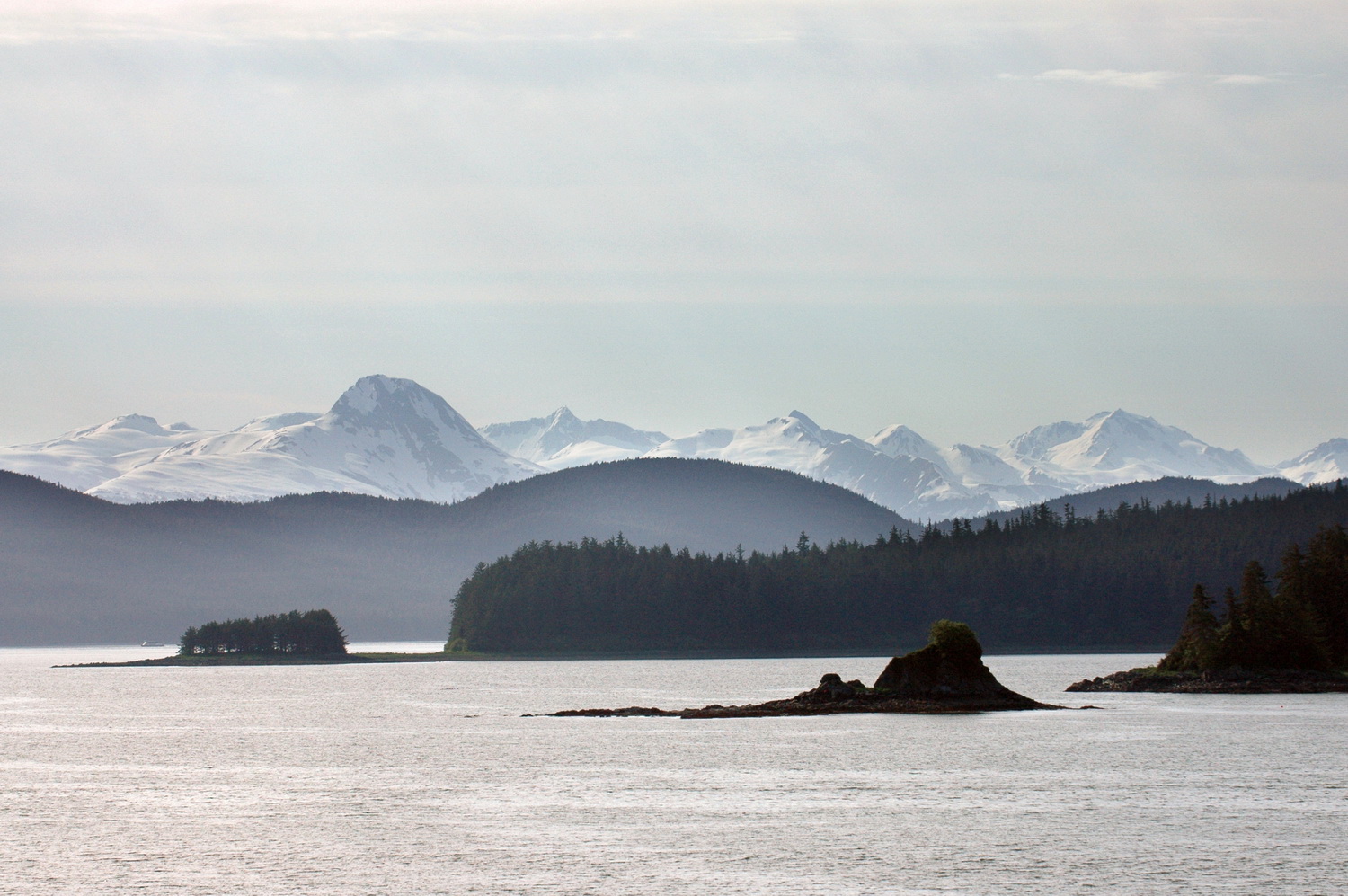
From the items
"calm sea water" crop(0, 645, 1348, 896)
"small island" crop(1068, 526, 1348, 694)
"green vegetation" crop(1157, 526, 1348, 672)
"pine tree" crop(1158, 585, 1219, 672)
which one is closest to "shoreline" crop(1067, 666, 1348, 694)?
"small island" crop(1068, 526, 1348, 694)

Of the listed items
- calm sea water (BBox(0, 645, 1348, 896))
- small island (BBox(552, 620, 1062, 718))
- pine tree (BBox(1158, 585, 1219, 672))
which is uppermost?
pine tree (BBox(1158, 585, 1219, 672))

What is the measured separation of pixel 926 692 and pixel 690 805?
5964cm

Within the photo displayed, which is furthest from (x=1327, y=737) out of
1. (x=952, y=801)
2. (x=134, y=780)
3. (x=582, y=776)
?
(x=134, y=780)

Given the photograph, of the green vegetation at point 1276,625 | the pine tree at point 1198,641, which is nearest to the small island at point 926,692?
the green vegetation at point 1276,625

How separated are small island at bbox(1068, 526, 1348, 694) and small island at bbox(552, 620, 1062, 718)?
3068cm

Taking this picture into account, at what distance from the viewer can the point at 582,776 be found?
8856 cm

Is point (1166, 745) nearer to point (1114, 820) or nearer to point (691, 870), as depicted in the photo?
point (1114, 820)

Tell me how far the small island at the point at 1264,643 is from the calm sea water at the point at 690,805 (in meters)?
17.1

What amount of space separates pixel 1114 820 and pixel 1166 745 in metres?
33.9

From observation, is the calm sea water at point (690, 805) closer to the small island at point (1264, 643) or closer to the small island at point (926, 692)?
the small island at point (926, 692)

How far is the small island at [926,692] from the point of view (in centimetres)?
12912

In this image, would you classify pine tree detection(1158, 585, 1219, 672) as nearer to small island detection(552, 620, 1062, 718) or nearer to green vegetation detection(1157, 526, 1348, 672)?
green vegetation detection(1157, 526, 1348, 672)

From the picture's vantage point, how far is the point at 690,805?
250ft

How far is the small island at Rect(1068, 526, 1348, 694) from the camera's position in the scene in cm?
15175
